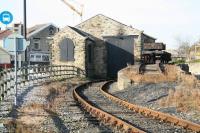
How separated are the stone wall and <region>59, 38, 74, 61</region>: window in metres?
0.34

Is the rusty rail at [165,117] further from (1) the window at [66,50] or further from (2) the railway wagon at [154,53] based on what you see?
(1) the window at [66,50]

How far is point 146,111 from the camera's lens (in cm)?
1527

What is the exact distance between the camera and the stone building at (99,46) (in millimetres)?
44031

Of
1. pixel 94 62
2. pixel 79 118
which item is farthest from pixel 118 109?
pixel 94 62

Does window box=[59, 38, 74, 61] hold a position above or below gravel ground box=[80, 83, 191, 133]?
above

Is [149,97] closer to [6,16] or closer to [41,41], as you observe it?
[6,16]

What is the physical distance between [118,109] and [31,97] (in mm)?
4808

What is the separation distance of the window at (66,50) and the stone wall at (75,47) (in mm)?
341

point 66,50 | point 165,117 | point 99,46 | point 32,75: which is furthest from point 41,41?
point 165,117

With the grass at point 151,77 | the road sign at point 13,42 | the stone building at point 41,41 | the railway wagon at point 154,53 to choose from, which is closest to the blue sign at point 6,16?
the road sign at point 13,42

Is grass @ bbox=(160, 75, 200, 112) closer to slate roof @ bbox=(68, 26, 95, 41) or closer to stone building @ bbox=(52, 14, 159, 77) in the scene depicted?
stone building @ bbox=(52, 14, 159, 77)

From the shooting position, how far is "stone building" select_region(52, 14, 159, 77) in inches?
1734

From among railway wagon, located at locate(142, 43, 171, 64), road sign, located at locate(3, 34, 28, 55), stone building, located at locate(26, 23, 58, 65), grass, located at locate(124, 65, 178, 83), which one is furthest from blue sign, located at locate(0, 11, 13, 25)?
stone building, located at locate(26, 23, 58, 65)

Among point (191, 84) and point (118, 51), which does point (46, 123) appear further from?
point (118, 51)
